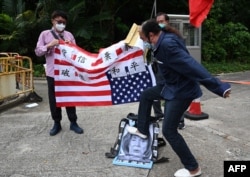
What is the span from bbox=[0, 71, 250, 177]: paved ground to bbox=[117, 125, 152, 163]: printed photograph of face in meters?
0.17

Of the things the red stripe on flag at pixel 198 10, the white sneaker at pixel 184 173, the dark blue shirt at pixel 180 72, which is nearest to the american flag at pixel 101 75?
the dark blue shirt at pixel 180 72

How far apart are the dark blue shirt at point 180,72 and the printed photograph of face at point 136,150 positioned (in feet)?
2.64

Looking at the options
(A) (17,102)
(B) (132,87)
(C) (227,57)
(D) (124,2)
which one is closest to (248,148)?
(B) (132,87)

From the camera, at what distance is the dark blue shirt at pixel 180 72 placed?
373cm

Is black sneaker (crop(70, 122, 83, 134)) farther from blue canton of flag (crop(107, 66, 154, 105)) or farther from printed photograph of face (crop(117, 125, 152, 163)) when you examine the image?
printed photograph of face (crop(117, 125, 152, 163))

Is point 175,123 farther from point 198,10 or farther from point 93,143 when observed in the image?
point 198,10

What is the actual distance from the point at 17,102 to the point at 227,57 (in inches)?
464

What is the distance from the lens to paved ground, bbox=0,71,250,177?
437 cm

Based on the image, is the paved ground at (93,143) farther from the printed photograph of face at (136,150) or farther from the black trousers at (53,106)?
the black trousers at (53,106)

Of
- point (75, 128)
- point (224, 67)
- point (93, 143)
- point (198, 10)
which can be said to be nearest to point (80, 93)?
point (75, 128)

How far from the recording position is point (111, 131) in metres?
5.89

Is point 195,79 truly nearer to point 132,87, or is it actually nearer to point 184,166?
point 184,166

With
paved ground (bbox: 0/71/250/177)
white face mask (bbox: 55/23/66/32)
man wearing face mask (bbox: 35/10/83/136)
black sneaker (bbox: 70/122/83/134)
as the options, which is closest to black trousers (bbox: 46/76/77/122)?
man wearing face mask (bbox: 35/10/83/136)

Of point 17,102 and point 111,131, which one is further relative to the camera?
point 17,102
